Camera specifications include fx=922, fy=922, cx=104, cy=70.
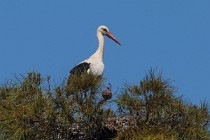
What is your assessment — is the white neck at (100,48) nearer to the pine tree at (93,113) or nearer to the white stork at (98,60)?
the white stork at (98,60)

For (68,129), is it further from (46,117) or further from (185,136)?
(185,136)

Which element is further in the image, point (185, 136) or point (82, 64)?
point (82, 64)

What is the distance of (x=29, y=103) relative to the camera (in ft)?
40.6

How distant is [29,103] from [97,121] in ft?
3.13

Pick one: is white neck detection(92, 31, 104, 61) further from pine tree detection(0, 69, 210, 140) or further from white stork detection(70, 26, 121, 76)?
pine tree detection(0, 69, 210, 140)

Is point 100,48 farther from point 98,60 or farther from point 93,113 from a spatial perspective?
point 93,113

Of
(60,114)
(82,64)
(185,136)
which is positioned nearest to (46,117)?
(60,114)

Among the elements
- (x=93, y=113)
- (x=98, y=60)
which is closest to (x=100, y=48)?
(x=98, y=60)

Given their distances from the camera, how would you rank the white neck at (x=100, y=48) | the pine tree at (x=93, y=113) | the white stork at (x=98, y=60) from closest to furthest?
the pine tree at (x=93, y=113)
the white stork at (x=98, y=60)
the white neck at (x=100, y=48)

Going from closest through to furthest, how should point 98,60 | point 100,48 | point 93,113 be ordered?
point 93,113 → point 98,60 → point 100,48

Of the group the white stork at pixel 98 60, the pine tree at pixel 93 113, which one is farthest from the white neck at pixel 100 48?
the pine tree at pixel 93 113

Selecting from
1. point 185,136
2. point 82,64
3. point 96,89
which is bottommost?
point 185,136

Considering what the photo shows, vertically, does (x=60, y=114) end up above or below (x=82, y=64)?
below

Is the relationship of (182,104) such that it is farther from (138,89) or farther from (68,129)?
(68,129)
